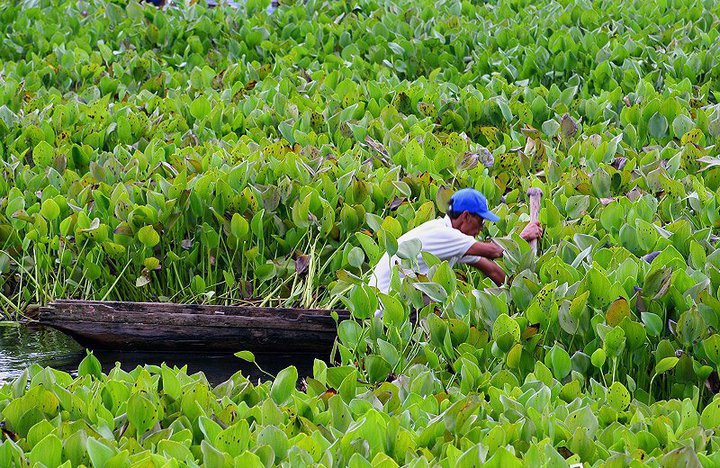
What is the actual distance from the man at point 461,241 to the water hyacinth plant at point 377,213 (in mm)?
195

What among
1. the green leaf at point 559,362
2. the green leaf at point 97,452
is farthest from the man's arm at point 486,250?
the green leaf at point 97,452

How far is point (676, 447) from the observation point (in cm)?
380

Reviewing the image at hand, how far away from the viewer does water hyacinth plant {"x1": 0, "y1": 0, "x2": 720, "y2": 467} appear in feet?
13.6

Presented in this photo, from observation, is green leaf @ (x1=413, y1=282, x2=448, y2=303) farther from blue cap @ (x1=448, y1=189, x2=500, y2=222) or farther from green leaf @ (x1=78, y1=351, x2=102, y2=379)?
green leaf @ (x1=78, y1=351, x2=102, y2=379)

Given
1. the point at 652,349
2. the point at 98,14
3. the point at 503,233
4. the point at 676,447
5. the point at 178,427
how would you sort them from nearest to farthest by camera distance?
the point at 676,447 < the point at 178,427 < the point at 652,349 < the point at 503,233 < the point at 98,14

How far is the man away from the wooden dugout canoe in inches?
26.2

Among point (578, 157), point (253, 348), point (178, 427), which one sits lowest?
point (253, 348)

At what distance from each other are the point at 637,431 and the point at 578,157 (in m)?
4.55

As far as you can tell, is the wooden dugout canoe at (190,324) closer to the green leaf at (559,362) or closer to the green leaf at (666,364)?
the green leaf at (559,362)

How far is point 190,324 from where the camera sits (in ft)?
23.5

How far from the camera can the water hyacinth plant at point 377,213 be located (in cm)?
414

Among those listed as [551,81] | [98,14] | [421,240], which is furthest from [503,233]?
[98,14]

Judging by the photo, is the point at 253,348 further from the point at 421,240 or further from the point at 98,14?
the point at 98,14

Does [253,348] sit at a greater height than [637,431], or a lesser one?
lesser
